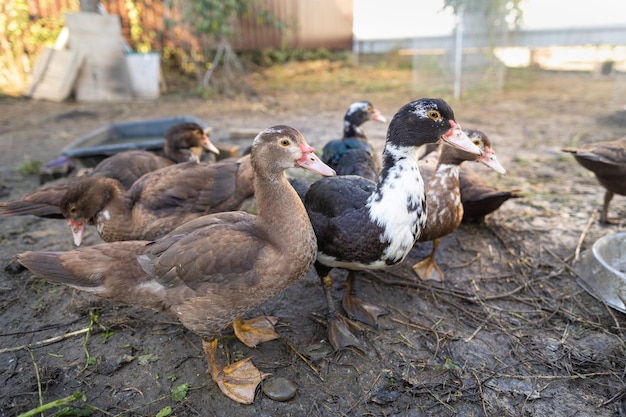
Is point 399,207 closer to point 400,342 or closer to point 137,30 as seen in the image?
point 400,342

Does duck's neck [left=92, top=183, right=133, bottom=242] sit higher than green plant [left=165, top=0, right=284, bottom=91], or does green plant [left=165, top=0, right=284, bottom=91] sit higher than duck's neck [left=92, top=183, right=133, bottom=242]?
green plant [left=165, top=0, right=284, bottom=91]

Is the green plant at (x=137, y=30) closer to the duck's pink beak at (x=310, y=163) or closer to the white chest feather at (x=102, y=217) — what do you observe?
the white chest feather at (x=102, y=217)

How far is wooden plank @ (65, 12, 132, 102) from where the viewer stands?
9.59 metres

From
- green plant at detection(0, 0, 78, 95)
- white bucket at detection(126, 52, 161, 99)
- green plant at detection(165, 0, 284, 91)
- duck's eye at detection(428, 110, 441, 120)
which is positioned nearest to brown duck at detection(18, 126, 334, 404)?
duck's eye at detection(428, 110, 441, 120)

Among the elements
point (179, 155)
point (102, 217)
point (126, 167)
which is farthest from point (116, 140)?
point (102, 217)

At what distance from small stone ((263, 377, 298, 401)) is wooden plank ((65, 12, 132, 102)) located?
31.4 feet

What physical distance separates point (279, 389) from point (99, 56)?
33.0ft

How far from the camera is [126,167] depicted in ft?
13.0

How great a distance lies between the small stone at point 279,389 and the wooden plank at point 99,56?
959 cm

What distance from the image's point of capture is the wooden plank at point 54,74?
951 cm

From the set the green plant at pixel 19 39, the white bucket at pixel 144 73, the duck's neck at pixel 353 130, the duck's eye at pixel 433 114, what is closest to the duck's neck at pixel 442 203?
the duck's eye at pixel 433 114

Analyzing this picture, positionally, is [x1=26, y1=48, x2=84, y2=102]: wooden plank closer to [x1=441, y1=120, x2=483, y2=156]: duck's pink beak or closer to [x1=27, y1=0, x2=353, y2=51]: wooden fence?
[x1=27, y1=0, x2=353, y2=51]: wooden fence

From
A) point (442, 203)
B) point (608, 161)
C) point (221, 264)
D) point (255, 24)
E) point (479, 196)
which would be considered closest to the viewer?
point (221, 264)

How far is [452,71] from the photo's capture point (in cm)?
974
